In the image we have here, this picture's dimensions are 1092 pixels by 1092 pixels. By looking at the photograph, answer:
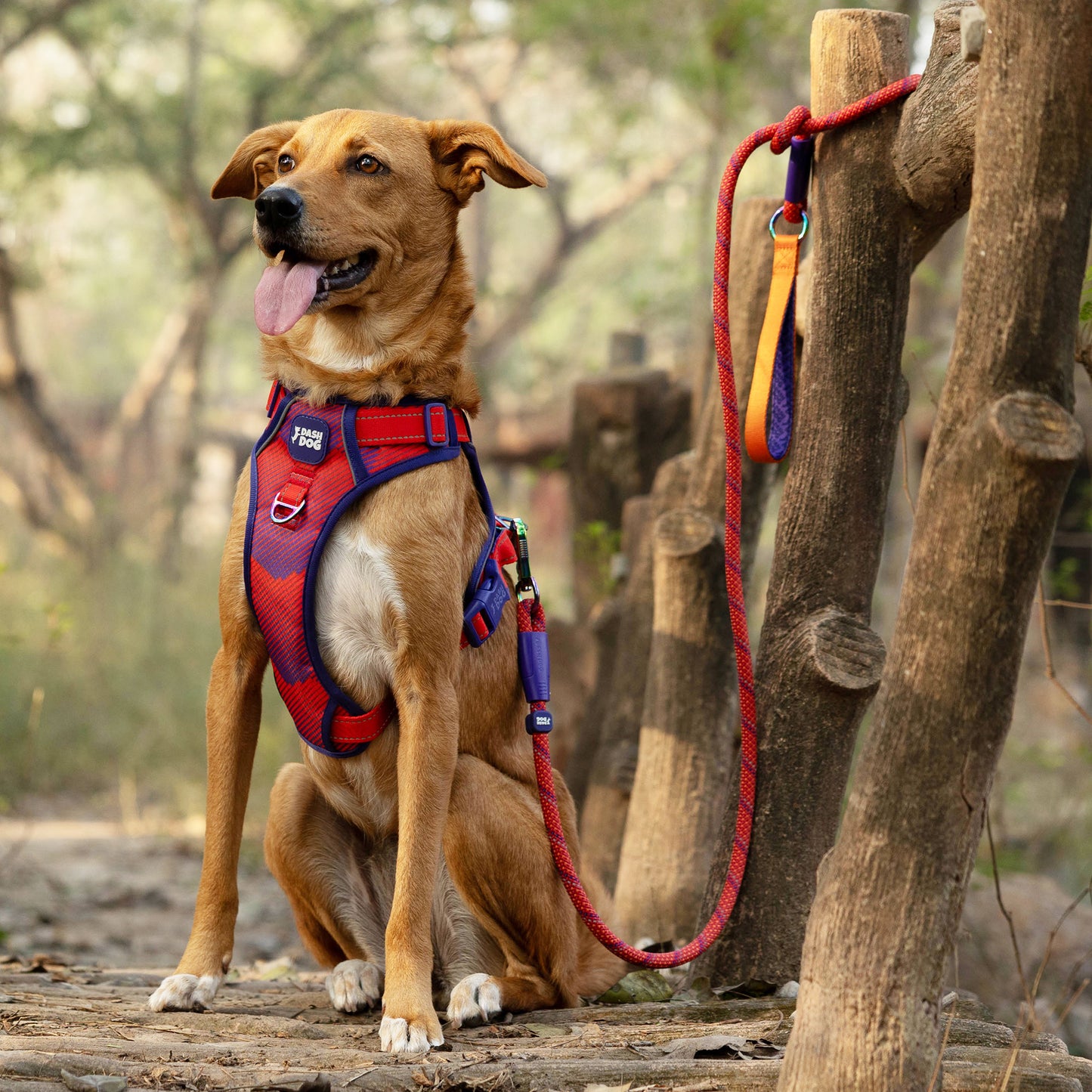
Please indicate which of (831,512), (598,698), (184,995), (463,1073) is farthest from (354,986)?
(598,698)

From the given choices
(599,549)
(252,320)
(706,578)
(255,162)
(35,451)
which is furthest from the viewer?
(35,451)

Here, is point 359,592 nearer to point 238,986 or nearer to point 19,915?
point 238,986

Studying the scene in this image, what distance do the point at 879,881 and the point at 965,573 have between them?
489mm

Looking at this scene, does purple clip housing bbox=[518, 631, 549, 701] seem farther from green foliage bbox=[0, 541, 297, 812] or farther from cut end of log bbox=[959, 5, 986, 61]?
green foliage bbox=[0, 541, 297, 812]

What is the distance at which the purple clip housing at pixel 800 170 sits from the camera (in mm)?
2854

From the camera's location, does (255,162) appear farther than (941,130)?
Yes

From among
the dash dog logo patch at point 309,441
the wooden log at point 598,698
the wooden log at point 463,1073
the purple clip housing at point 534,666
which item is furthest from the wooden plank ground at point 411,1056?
the wooden log at point 598,698

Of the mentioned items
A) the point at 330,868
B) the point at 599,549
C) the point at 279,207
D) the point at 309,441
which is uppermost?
the point at 279,207

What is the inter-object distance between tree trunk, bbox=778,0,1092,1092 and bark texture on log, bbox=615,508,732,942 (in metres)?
1.85

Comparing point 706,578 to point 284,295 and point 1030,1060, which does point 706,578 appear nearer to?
point 284,295

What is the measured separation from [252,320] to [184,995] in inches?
419

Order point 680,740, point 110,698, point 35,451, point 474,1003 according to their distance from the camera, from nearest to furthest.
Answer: point 474,1003 < point 680,740 < point 110,698 < point 35,451

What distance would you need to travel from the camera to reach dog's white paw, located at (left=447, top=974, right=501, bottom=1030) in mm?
2744

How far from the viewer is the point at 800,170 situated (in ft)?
9.43
